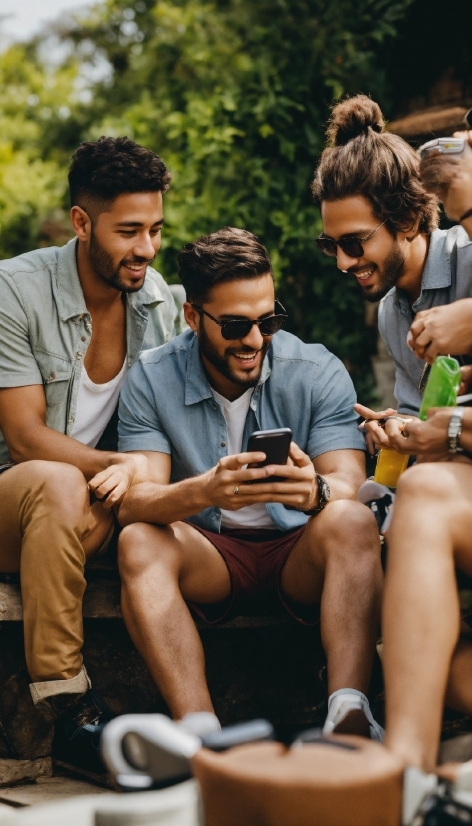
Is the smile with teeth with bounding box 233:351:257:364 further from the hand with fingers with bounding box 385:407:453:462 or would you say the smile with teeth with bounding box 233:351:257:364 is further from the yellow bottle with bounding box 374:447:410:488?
the hand with fingers with bounding box 385:407:453:462

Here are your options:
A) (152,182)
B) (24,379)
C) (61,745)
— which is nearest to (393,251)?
(152,182)

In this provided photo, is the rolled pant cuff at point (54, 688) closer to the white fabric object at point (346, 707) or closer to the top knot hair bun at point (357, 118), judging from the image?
the white fabric object at point (346, 707)

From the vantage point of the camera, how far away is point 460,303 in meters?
3.05

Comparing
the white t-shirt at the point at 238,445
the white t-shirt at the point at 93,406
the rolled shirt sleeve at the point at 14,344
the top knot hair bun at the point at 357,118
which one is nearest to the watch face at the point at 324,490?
the white t-shirt at the point at 238,445

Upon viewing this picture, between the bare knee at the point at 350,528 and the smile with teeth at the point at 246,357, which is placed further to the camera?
the smile with teeth at the point at 246,357

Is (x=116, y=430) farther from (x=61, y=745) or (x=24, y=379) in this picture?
(x=61, y=745)

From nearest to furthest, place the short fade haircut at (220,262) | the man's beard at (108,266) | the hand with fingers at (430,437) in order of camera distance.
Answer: the hand with fingers at (430,437) < the short fade haircut at (220,262) < the man's beard at (108,266)

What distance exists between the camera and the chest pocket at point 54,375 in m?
3.95

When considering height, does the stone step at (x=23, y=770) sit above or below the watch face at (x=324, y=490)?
below

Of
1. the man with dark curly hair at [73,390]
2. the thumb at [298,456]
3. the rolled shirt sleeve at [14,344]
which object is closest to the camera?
the thumb at [298,456]

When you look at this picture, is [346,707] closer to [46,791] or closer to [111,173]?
[46,791]

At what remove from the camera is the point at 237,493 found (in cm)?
312

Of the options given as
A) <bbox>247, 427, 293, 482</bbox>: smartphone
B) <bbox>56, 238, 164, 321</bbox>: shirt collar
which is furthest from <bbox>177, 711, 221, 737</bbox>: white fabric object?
<bbox>56, 238, 164, 321</bbox>: shirt collar

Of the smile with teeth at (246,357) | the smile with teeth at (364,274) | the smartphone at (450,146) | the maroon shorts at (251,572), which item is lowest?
the maroon shorts at (251,572)
